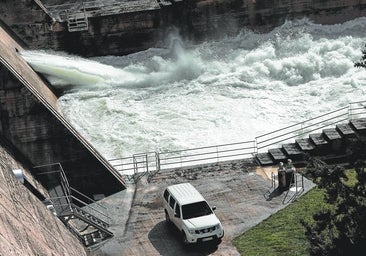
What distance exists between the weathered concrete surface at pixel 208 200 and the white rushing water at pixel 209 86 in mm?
4994

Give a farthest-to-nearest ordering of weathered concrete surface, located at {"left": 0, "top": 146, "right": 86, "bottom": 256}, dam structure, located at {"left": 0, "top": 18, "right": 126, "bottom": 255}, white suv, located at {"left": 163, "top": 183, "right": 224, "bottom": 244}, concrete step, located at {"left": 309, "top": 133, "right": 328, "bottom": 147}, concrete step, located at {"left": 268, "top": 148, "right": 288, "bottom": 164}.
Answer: concrete step, located at {"left": 268, "top": 148, "right": 288, "bottom": 164} → concrete step, located at {"left": 309, "top": 133, "right": 328, "bottom": 147} → dam structure, located at {"left": 0, "top": 18, "right": 126, "bottom": 255} → white suv, located at {"left": 163, "top": 183, "right": 224, "bottom": 244} → weathered concrete surface, located at {"left": 0, "top": 146, "right": 86, "bottom": 256}

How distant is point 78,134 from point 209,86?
12.4 m

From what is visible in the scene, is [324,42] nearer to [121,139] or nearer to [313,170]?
[121,139]

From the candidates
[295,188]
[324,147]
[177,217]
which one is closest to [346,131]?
[324,147]

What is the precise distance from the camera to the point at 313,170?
13.1 metres

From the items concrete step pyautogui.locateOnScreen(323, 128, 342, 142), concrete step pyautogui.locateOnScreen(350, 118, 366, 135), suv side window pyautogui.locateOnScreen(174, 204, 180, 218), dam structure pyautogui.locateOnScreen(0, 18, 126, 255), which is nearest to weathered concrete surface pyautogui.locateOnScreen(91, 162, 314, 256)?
suv side window pyautogui.locateOnScreen(174, 204, 180, 218)

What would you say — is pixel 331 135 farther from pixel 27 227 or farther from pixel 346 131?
pixel 27 227

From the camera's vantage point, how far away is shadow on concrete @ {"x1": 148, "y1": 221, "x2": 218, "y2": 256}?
60.3ft

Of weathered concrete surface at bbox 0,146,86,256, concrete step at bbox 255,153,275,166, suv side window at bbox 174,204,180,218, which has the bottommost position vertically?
concrete step at bbox 255,153,275,166

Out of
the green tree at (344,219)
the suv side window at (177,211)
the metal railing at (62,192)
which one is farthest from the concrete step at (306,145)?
the green tree at (344,219)

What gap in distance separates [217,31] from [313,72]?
232 inches

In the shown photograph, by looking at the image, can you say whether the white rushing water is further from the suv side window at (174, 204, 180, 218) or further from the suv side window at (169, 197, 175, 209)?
the suv side window at (174, 204, 180, 218)

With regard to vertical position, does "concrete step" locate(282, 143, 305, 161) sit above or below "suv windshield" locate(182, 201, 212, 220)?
below

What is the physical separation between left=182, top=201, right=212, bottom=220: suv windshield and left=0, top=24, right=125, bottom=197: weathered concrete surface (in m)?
4.19
